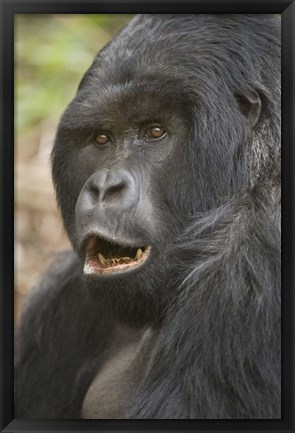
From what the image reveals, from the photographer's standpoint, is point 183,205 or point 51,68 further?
point 51,68

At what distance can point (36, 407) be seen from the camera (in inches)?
144

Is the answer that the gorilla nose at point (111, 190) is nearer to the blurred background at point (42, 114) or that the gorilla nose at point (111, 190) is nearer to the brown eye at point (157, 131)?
the brown eye at point (157, 131)

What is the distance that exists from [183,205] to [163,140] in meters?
0.22

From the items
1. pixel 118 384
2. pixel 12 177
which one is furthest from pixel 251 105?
pixel 118 384

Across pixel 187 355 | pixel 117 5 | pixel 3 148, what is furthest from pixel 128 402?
pixel 117 5

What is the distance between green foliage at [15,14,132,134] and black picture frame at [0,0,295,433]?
1.94 m

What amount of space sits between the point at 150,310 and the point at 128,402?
0.36 m

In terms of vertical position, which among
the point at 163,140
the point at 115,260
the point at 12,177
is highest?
the point at 163,140

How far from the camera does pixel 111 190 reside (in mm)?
2852

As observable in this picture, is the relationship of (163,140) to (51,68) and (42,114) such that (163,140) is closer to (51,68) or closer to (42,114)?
(42,114)

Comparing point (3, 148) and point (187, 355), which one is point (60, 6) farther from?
point (187, 355)

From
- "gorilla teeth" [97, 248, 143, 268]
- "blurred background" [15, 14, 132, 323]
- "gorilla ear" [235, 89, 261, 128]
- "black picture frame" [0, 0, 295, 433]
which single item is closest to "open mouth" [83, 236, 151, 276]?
"gorilla teeth" [97, 248, 143, 268]

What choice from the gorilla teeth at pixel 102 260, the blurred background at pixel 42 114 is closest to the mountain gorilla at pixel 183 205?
the gorilla teeth at pixel 102 260

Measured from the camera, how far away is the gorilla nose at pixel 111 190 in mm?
2826
